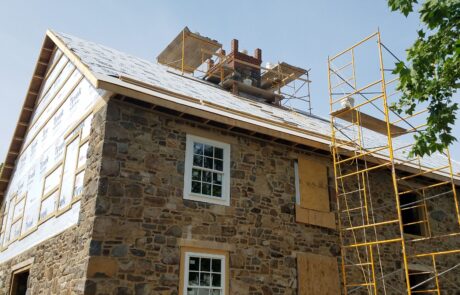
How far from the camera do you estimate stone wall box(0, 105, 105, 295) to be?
30.3 feet

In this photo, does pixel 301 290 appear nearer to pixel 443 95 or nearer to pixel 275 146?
pixel 275 146

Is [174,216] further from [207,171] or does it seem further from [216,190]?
[207,171]

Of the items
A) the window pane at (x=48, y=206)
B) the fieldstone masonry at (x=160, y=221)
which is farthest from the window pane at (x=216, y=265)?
the window pane at (x=48, y=206)

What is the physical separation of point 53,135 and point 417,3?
10559 millimetres

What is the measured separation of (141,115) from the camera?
10352 mm

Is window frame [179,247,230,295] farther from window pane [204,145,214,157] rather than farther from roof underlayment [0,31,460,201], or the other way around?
roof underlayment [0,31,460,201]

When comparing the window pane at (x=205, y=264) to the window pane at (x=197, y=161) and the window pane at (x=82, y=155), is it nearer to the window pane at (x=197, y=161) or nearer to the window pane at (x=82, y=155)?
the window pane at (x=197, y=161)

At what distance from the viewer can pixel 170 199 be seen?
10.1 meters

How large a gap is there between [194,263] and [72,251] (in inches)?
102

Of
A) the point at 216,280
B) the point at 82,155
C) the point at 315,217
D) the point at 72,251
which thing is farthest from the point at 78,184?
the point at 315,217

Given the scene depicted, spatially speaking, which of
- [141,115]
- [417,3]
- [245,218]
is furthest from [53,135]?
[417,3]

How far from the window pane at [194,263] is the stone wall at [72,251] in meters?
2.17

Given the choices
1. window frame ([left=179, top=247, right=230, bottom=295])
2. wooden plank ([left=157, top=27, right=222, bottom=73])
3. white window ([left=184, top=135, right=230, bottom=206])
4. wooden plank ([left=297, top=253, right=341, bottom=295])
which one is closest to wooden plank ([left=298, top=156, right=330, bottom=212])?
wooden plank ([left=297, top=253, right=341, bottom=295])

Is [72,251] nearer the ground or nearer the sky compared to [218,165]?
nearer the ground
